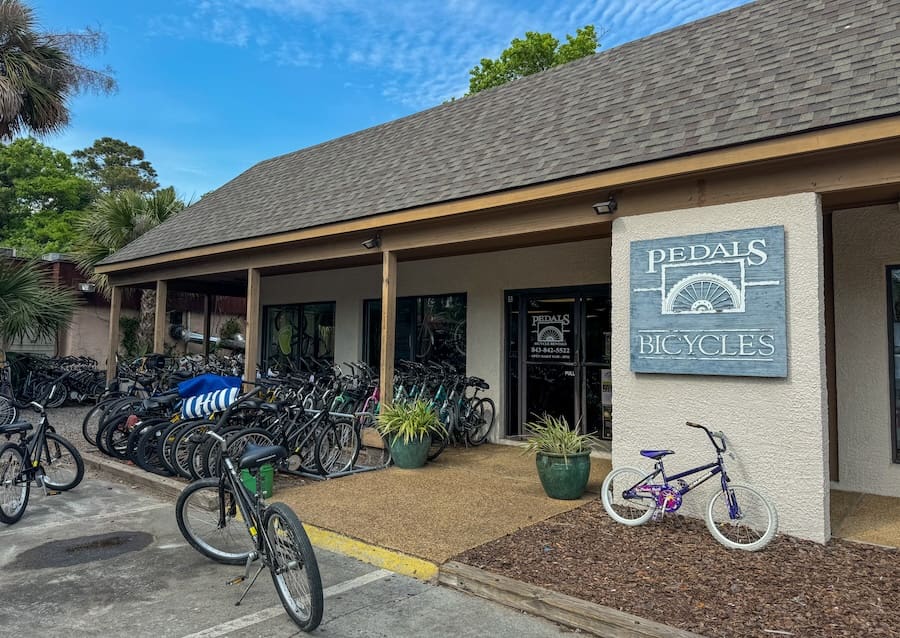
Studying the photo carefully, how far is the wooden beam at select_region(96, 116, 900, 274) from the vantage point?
4.13 metres

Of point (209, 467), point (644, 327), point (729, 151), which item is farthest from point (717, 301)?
point (209, 467)

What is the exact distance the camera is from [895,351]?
5.63m

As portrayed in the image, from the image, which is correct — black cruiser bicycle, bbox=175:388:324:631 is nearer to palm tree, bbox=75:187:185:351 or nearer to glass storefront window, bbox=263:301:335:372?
glass storefront window, bbox=263:301:335:372

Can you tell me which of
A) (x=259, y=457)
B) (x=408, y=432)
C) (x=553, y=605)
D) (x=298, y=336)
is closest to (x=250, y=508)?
(x=259, y=457)

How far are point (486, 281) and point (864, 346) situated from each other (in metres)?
4.81

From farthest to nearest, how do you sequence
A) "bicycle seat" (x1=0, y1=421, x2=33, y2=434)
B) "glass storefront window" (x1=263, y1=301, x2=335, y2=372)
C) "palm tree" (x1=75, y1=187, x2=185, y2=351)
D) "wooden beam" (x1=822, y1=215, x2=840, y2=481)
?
"palm tree" (x1=75, y1=187, x2=185, y2=351), "glass storefront window" (x1=263, y1=301, x2=335, y2=372), "wooden beam" (x1=822, y1=215, x2=840, y2=481), "bicycle seat" (x1=0, y1=421, x2=33, y2=434)

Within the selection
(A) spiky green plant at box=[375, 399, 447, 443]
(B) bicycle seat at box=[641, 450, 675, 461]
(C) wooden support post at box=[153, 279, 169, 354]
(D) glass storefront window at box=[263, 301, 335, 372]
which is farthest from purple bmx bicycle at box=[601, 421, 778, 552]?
(C) wooden support post at box=[153, 279, 169, 354]

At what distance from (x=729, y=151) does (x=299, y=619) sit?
14.2ft

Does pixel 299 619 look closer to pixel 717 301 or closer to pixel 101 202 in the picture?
pixel 717 301

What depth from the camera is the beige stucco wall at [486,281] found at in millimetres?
8164

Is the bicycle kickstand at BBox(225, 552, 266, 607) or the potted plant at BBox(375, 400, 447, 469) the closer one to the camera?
the bicycle kickstand at BBox(225, 552, 266, 607)

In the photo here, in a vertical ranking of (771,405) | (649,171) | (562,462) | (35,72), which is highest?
(35,72)

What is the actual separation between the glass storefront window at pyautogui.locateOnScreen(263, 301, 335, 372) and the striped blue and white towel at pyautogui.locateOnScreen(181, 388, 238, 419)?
4228 mm

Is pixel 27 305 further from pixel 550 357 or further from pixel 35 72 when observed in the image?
pixel 550 357
